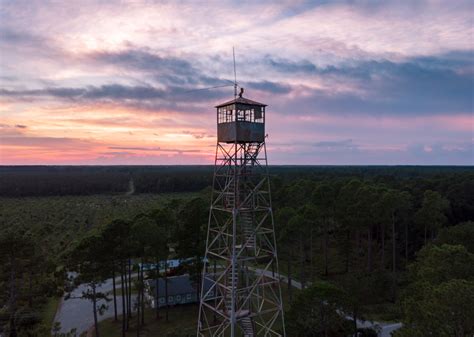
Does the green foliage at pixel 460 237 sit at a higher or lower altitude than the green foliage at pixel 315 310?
higher

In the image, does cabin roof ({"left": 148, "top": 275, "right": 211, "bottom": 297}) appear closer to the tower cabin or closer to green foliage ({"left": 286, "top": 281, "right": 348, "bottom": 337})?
green foliage ({"left": 286, "top": 281, "right": 348, "bottom": 337})

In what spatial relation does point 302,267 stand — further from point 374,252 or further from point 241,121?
point 241,121

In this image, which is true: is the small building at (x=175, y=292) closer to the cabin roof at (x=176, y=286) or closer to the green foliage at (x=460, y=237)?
the cabin roof at (x=176, y=286)

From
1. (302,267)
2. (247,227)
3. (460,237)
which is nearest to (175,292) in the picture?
(302,267)

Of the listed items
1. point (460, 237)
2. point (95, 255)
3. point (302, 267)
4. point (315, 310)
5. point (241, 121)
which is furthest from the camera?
point (302, 267)

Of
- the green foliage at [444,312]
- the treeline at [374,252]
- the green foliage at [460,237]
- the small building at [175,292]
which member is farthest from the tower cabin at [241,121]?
the small building at [175,292]

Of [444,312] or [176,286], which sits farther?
[176,286]

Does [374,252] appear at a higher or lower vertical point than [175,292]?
higher

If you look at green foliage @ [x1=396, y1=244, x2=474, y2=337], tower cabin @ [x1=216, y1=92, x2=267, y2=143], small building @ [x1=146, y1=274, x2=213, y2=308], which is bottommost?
small building @ [x1=146, y1=274, x2=213, y2=308]

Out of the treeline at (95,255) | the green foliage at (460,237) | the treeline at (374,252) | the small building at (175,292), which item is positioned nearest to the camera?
the treeline at (374,252)

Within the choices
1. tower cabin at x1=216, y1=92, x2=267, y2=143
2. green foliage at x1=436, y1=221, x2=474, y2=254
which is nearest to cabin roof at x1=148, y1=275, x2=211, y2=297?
tower cabin at x1=216, y1=92, x2=267, y2=143
